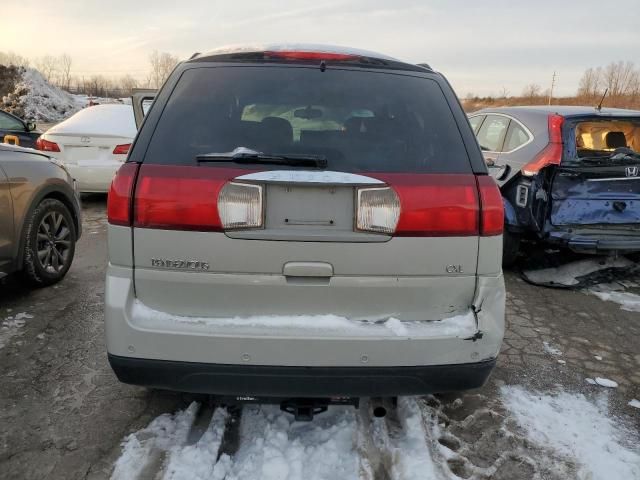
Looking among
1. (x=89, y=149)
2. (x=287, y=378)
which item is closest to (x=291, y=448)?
(x=287, y=378)

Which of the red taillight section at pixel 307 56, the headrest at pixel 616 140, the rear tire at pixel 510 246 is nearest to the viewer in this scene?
the red taillight section at pixel 307 56

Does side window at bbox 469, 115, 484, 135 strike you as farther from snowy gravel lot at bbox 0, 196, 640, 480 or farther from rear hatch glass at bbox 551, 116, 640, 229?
snowy gravel lot at bbox 0, 196, 640, 480

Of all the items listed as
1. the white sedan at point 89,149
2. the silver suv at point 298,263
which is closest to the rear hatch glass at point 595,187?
the silver suv at point 298,263

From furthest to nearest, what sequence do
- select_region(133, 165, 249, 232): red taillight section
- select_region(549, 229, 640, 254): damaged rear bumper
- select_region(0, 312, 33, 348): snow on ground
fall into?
select_region(549, 229, 640, 254): damaged rear bumper
select_region(0, 312, 33, 348): snow on ground
select_region(133, 165, 249, 232): red taillight section

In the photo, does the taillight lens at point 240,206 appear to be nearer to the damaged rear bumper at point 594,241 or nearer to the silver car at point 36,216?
the silver car at point 36,216

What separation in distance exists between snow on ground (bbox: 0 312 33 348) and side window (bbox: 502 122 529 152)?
15.5 feet

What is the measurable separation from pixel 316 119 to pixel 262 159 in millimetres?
386

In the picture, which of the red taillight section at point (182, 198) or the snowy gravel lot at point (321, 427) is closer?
the red taillight section at point (182, 198)

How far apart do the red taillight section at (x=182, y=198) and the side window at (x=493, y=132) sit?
14.8ft

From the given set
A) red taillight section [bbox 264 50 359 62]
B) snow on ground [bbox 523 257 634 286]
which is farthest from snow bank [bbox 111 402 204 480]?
snow on ground [bbox 523 257 634 286]

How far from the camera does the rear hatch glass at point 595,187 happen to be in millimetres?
4820

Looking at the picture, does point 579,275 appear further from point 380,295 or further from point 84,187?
point 84,187

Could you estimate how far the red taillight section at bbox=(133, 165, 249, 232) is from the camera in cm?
203

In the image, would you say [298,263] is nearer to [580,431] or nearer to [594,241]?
[580,431]
